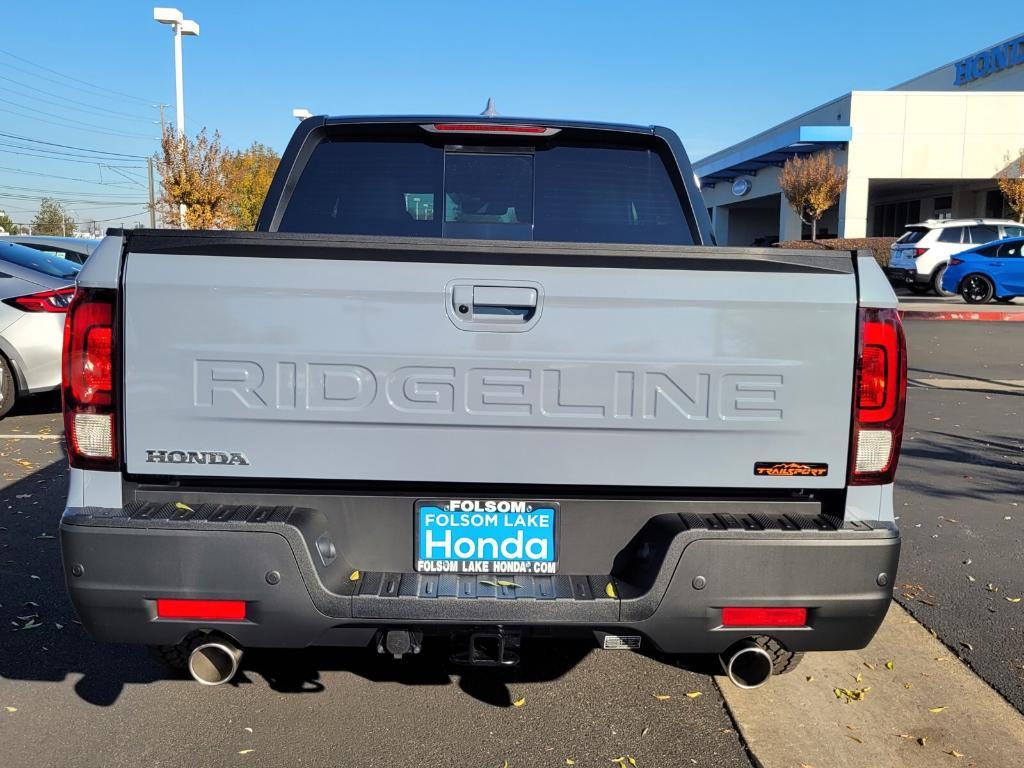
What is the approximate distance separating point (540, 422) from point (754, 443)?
24.5 inches

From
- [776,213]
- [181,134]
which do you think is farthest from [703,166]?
[181,134]

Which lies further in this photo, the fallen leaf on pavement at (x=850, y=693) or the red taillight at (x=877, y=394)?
the fallen leaf on pavement at (x=850, y=693)

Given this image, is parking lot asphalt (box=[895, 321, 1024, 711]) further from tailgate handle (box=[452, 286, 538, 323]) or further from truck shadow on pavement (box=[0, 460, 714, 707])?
tailgate handle (box=[452, 286, 538, 323])

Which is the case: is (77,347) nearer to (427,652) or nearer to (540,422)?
(540,422)

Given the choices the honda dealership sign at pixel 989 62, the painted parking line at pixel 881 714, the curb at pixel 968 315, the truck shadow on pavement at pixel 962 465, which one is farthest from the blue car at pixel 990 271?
the painted parking line at pixel 881 714

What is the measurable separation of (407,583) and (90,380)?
1.08 metres

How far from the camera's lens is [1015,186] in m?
33.4

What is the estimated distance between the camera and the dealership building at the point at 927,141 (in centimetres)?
3672

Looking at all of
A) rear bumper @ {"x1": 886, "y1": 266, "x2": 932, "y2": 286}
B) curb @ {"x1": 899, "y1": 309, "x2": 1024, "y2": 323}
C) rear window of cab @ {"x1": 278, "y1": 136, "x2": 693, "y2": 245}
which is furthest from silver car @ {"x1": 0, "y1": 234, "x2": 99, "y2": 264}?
rear bumper @ {"x1": 886, "y1": 266, "x2": 932, "y2": 286}

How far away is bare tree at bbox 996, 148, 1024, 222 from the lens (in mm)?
33188

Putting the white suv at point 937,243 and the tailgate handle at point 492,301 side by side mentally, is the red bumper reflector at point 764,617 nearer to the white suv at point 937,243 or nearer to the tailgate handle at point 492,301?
the tailgate handle at point 492,301

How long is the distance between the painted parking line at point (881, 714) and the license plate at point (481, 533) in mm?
1121

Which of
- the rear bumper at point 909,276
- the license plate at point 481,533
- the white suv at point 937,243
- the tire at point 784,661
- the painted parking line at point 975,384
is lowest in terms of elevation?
the tire at point 784,661

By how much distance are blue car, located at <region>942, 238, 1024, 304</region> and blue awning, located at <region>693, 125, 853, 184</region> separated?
29.7ft
